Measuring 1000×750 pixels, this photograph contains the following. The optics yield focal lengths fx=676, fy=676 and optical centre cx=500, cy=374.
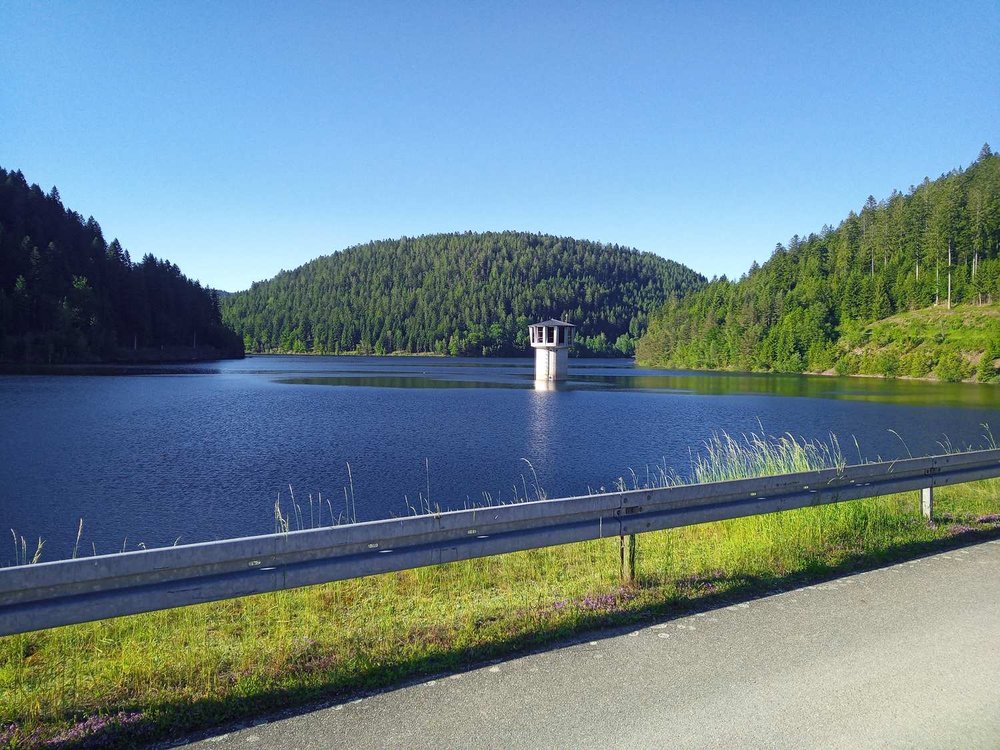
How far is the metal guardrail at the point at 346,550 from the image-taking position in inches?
184

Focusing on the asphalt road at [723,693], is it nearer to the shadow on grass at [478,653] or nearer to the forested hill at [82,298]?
the shadow on grass at [478,653]

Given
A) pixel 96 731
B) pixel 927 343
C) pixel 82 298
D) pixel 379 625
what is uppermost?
pixel 82 298

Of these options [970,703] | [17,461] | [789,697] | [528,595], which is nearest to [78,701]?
[528,595]

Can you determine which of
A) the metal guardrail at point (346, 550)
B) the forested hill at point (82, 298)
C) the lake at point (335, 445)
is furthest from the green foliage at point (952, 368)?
the forested hill at point (82, 298)

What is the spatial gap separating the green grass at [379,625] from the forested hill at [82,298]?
124 metres

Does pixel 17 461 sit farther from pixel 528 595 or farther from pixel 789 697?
pixel 789 697

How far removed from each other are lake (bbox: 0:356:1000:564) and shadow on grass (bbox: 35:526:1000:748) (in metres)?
9.01

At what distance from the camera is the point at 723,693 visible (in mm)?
4727

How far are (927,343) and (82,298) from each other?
14184cm

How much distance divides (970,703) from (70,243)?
16960 centimetres

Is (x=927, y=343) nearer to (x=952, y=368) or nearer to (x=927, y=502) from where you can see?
(x=952, y=368)

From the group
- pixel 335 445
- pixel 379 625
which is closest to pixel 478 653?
pixel 379 625

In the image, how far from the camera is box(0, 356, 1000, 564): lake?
64.2ft

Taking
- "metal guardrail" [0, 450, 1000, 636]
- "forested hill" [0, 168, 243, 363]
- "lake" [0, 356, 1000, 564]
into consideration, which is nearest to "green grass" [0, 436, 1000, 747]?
"metal guardrail" [0, 450, 1000, 636]
